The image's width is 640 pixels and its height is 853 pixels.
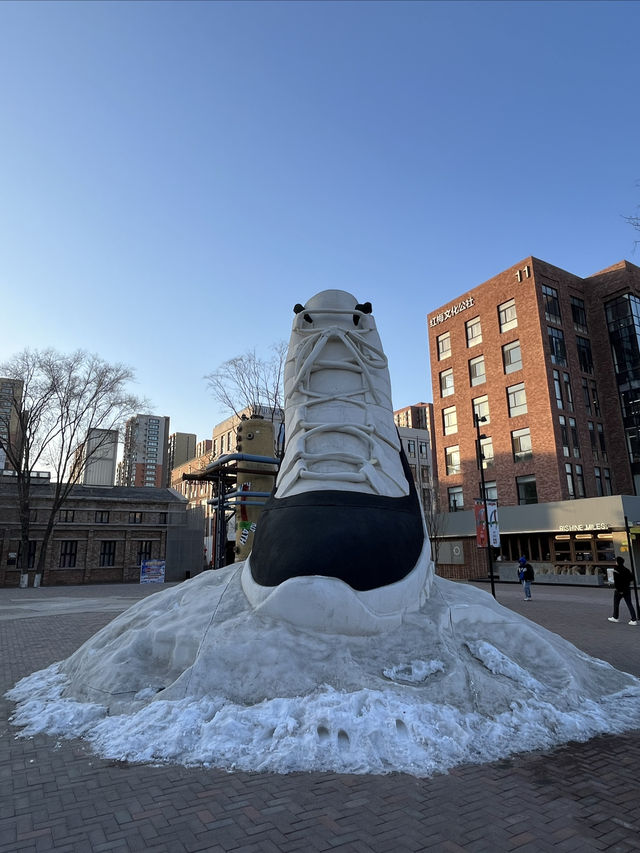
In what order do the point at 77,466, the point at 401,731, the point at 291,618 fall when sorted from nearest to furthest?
1. the point at 401,731
2. the point at 291,618
3. the point at 77,466

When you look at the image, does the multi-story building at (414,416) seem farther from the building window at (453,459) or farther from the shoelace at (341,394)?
the shoelace at (341,394)

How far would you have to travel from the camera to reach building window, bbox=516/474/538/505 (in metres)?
33.2

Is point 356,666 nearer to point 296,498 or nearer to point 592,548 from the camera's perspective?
point 296,498

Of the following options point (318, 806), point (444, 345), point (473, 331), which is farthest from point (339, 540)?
point (444, 345)

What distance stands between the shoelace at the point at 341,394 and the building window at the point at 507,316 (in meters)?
31.3

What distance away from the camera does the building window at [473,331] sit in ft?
129

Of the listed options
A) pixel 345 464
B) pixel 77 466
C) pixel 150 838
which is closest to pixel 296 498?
pixel 345 464

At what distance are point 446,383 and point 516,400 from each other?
7.28 m

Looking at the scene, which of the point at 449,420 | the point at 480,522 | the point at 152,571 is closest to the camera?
the point at 480,522

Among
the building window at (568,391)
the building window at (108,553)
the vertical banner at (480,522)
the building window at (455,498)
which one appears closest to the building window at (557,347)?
the building window at (568,391)

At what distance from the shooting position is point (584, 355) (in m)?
37.4

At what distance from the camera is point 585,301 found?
128 ft

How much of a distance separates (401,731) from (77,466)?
33.8m

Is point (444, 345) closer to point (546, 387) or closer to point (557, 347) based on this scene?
point (557, 347)
